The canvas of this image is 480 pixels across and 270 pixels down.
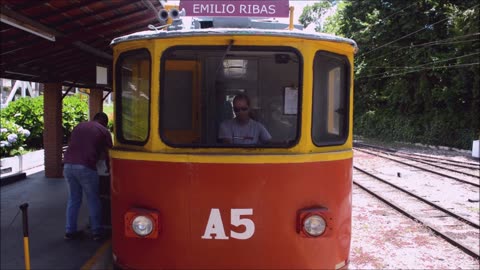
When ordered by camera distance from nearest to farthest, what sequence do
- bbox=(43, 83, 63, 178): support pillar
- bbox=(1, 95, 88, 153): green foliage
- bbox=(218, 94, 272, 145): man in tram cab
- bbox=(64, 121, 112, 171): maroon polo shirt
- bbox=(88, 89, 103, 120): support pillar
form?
1. bbox=(218, 94, 272, 145): man in tram cab
2. bbox=(64, 121, 112, 171): maroon polo shirt
3. bbox=(43, 83, 63, 178): support pillar
4. bbox=(88, 89, 103, 120): support pillar
5. bbox=(1, 95, 88, 153): green foliage

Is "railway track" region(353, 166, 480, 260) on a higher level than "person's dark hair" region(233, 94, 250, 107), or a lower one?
lower

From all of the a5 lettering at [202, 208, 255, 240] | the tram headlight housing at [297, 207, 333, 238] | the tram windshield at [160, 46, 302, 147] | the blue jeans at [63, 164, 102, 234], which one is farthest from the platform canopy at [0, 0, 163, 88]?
the tram headlight housing at [297, 207, 333, 238]

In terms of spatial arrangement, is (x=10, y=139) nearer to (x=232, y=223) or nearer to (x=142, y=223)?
(x=142, y=223)

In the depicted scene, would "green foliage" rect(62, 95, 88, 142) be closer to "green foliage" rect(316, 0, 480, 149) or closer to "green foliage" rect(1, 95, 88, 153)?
"green foliage" rect(1, 95, 88, 153)

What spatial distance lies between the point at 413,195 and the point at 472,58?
15280mm

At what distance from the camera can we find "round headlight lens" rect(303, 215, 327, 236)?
3414 mm

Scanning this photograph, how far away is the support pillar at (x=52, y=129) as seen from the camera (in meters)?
10.3

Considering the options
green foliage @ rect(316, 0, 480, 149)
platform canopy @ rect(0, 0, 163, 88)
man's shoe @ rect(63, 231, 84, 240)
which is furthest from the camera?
green foliage @ rect(316, 0, 480, 149)

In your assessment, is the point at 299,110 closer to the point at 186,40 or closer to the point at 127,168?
the point at 186,40

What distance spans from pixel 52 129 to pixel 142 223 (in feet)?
25.9

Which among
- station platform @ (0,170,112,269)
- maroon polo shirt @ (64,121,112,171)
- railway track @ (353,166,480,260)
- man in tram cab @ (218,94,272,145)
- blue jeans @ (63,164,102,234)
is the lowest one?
railway track @ (353,166,480,260)

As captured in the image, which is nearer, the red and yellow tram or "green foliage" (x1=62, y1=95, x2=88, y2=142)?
the red and yellow tram

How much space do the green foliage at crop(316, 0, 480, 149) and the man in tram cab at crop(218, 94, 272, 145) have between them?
21818 millimetres

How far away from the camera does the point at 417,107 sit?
3083 cm
